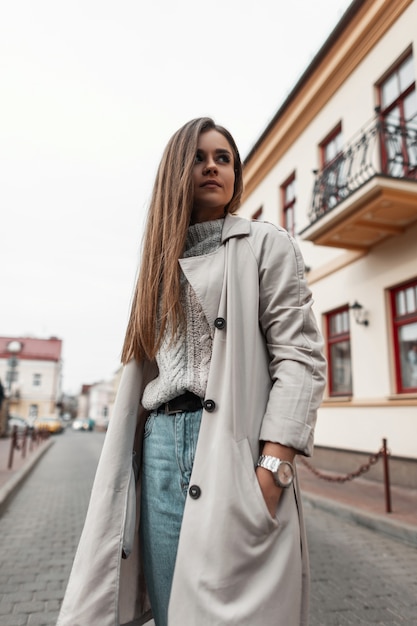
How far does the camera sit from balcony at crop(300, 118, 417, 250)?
809cm

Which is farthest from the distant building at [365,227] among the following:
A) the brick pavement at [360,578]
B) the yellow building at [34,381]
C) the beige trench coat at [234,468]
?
the yellow building at [34,381]

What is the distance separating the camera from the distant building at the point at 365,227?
8664mm

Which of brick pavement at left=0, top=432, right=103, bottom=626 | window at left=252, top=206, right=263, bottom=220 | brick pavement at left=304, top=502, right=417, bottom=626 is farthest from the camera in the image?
window at left=252, top=206, right=263, bottom=220

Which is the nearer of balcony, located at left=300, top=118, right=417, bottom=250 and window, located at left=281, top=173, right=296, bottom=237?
balcony, located at left=300, top=118, right=417, bottom=250

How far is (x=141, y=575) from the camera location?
1.56 metres

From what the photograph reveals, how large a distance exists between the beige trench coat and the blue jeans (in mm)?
68

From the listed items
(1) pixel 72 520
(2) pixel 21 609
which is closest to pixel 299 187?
(1) pixel 72 520

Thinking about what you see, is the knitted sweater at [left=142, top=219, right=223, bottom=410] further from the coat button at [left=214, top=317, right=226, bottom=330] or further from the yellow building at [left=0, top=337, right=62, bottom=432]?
the yellow building at [left=0, top=337, right=62, bottom=432]

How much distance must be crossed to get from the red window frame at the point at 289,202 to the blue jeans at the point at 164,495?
12648 mm

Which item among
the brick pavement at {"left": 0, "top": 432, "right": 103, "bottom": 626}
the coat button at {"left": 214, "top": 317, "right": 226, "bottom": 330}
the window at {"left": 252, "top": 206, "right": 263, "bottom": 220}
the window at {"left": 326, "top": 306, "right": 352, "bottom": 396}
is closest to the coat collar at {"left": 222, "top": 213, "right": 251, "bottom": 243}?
the coat button at {"left": 214, "top": 317, "right": 226, "bottom": 330}

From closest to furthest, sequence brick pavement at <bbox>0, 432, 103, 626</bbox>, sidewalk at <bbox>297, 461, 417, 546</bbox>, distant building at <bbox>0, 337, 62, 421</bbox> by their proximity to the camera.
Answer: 1. brick pavement at <bbox>0, 432, 103, 626</bbox>
2. sidewalk at <bbox>297, 461, 417, 546</bbox>
3. distant building at <bbox>0, 337, 62, 421</bbox>

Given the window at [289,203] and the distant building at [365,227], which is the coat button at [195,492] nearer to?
the distant building at [365,227]

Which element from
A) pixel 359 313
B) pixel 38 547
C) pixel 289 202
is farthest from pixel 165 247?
pixel 289 202

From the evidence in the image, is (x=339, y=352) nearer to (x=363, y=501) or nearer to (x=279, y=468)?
(x=363, y=501)
